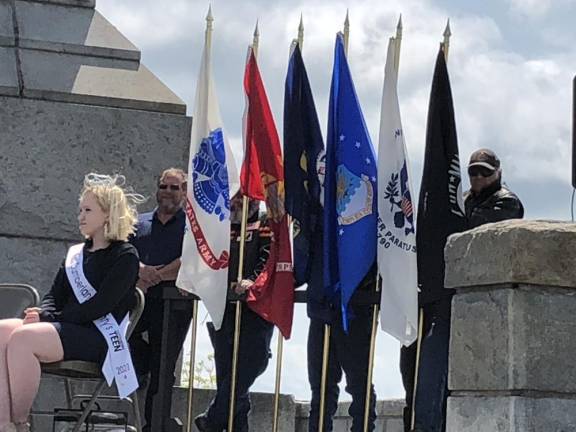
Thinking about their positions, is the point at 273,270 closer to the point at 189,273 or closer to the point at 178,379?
the point at 189,273

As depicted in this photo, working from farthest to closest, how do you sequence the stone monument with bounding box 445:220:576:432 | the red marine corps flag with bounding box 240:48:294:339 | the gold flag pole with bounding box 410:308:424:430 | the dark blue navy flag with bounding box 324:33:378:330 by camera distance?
the red marine corps flag with bounding box 240:48:294:339 < the dark blue navy flag with bounding box 324:33:378:330 < the gold flag pole with bounding box 410:308:424:430 < the stone monument with bounding box 445:220:576:432

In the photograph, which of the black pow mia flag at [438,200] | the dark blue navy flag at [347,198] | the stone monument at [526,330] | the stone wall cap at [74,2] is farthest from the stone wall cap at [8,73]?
the stone monument at [526,330]

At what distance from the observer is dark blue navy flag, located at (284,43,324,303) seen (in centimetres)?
767

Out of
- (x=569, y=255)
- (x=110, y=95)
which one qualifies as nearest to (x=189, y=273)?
(x=110, y=95)

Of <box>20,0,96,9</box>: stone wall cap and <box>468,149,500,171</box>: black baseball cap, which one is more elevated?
<box>20,0,96,9</box>: stone wall cap

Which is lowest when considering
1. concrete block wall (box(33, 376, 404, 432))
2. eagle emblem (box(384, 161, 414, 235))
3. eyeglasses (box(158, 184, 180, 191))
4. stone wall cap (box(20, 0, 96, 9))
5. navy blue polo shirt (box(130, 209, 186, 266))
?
concrete block wall (box(33, 376, 404, 432))

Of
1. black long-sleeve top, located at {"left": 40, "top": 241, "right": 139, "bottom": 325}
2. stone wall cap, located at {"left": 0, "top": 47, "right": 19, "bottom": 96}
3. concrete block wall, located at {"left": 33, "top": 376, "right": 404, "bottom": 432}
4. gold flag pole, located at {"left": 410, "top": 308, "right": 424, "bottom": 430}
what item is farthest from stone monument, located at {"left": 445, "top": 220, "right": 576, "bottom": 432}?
stone wall cap, located at {"left": 0, "top": 47, "right": 19, "bottom": 96}

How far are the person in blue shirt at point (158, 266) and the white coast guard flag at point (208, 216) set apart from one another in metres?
0.26

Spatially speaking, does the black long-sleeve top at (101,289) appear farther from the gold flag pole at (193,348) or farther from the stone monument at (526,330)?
the stone monument at (526,330)

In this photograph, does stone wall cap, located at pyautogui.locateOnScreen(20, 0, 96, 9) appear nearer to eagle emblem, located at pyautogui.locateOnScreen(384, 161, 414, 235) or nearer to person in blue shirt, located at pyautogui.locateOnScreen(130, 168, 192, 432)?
person in blue shirt, located at pyautogui.locateOnScreen(130, 168, 192, 432)

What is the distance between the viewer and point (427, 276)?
745 centimetres

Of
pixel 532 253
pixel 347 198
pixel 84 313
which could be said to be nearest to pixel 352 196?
pixel 347 198

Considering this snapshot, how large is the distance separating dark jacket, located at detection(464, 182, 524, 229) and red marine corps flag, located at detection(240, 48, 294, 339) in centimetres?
99

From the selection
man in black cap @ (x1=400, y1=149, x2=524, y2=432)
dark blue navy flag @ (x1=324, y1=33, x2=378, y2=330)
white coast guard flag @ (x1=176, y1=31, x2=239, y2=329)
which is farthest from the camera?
white coast guard flag @ (x1=176, y1=31, x2=239, y2=329)
